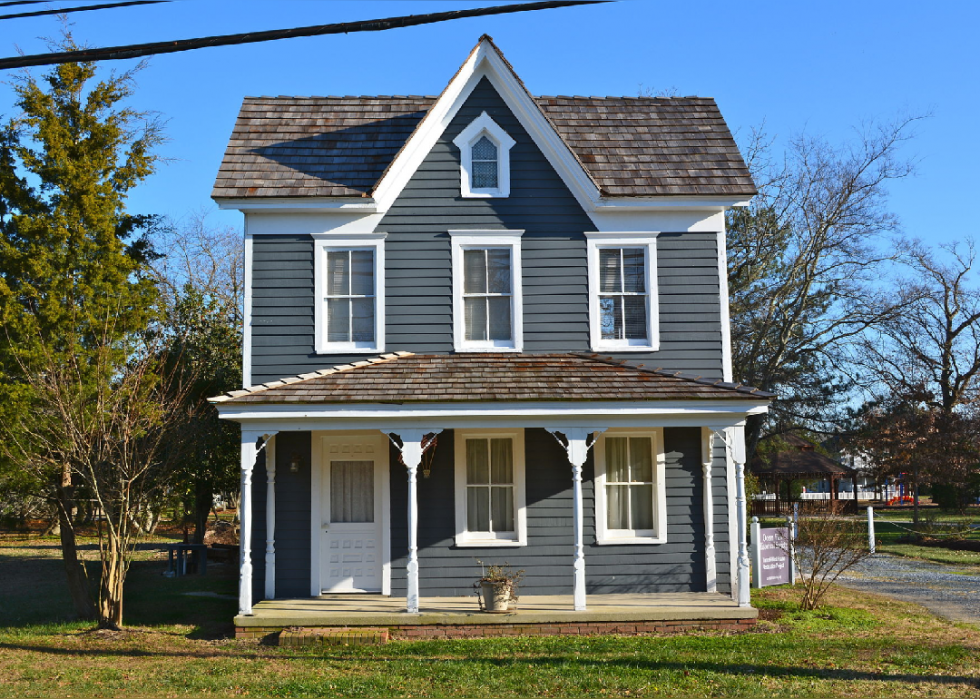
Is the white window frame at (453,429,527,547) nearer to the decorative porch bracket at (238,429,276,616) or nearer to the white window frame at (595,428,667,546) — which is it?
the white window frame at (595,428,667,546)

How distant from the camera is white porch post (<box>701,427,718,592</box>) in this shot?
1399cm

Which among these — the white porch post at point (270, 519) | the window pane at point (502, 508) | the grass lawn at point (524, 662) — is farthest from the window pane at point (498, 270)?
the grass lawn at point (524, 662)

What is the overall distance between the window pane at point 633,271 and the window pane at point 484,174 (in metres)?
2.44

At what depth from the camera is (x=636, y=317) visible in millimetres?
14734

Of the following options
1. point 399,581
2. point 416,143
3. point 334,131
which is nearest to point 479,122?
point 416,143

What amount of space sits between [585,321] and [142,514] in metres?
8.12

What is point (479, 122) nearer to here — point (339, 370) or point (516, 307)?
point (516, 307)

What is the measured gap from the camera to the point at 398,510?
45.9ft

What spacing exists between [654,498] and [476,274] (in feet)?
14.9

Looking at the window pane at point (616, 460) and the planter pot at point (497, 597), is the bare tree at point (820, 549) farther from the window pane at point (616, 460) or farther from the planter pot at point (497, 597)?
the planter pot at point (497, 597)

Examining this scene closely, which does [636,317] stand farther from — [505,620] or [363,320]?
[505,620]

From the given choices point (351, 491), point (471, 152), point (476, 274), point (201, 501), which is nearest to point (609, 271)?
point (476, 274)

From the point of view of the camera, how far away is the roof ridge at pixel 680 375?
12.7 meters

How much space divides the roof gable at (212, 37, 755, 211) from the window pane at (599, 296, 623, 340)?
156cm
